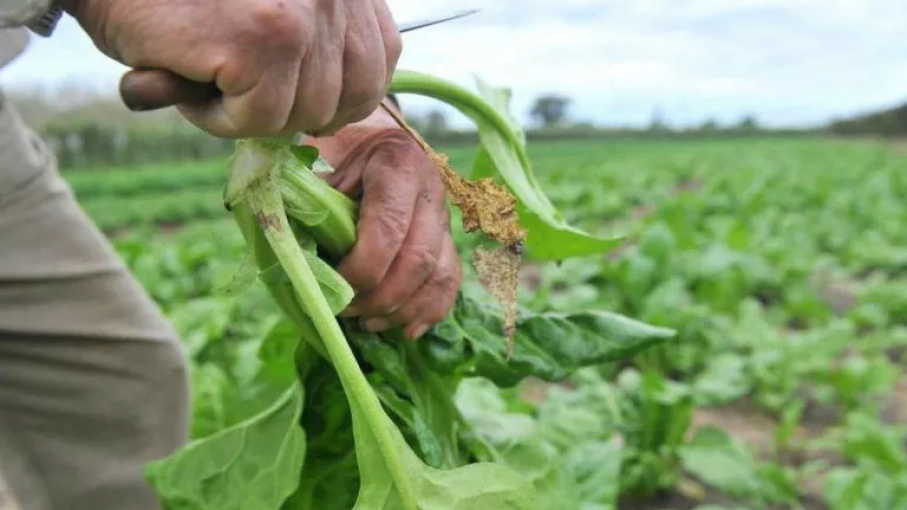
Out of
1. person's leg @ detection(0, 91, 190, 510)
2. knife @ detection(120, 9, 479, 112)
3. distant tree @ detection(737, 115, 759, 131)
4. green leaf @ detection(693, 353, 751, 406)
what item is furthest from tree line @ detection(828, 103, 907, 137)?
knife @ detection(120, 9, 479, 112)

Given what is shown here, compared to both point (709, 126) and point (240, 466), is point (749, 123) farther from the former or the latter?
point (240, 466)

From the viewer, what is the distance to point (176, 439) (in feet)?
7.33

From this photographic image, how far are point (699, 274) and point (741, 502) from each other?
2123mm

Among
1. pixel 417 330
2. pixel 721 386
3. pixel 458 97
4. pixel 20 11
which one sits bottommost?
pixel 721 386

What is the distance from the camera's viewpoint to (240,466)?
140 centimetres

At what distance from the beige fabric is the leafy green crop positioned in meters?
0.56

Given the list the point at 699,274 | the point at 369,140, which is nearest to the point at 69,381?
the point at 369,140

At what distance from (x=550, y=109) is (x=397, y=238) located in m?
54.4

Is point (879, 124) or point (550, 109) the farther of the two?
point (550, 109)

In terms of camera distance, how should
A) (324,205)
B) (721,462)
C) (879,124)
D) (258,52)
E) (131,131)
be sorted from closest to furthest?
(258,52), (324,205), (721,462), (131,131), (879,124)

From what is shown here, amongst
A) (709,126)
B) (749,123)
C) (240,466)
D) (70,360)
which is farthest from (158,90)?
(749,123)

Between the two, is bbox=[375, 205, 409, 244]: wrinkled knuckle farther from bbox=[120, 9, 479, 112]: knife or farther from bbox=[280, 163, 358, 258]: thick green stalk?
bbox=[120, 9, 479, 112]: knife

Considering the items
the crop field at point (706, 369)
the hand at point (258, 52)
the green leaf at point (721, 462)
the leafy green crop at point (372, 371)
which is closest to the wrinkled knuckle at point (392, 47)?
the hand at point (258, 52)

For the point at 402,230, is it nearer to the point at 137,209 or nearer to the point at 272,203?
the point at 272,203
